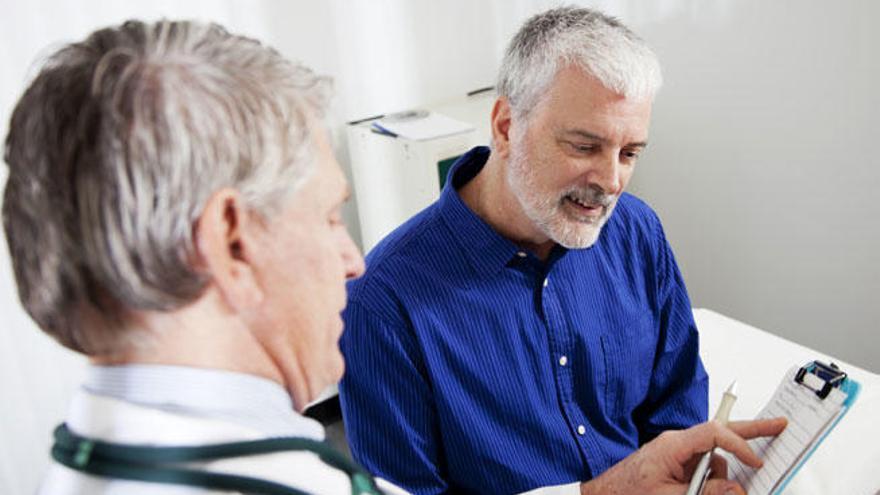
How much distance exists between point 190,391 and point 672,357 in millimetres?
994

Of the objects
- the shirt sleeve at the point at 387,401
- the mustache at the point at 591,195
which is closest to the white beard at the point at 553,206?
the mustache at the point at 591,195

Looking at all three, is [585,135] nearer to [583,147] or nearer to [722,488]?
[583,147]

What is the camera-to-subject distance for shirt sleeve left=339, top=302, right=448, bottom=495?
1072 millimetres

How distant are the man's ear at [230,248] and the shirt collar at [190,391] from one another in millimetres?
55

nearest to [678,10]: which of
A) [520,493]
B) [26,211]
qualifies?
[520,493]

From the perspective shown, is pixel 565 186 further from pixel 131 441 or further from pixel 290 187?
pixel 131 441

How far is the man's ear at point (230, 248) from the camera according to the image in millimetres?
478

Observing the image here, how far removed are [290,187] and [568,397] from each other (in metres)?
0.77

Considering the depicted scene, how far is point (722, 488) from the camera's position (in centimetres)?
103

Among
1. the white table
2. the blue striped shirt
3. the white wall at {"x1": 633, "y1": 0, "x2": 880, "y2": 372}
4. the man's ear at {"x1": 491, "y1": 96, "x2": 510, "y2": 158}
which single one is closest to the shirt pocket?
the blue striped shirt

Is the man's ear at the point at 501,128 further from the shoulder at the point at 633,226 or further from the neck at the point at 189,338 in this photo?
the neck at the point at 189,338

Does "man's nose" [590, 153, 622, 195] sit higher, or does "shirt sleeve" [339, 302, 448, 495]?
"man's nose" [590, 153, 622, 195]

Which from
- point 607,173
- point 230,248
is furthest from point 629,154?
point 230,248

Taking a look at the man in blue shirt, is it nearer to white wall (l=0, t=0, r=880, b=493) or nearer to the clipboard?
the clipboard
